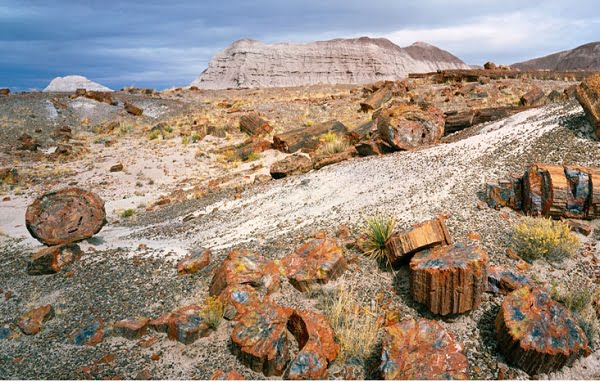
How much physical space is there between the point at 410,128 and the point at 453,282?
662cm

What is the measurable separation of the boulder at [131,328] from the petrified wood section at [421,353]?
114 inches

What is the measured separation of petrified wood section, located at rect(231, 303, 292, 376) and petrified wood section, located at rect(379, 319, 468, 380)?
1042 mm

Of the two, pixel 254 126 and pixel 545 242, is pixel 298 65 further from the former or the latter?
pixel 545 242

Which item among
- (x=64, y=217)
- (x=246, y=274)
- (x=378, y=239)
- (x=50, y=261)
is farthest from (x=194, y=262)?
(x=64, y=217)

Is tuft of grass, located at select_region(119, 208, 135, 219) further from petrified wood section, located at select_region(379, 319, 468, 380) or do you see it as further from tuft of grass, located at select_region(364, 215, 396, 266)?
petrified wood section, located at select_region(379, 319, 468, 380)

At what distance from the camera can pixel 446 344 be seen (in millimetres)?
4398

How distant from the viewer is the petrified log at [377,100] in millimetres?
21297

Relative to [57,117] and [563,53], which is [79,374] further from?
[563,53]

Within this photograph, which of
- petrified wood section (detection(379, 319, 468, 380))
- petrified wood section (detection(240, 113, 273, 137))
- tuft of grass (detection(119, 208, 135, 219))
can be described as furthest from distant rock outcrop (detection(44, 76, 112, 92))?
petrified wood section (detection(379, 319, 468, 380))

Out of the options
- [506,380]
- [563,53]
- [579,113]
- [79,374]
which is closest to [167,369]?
[79,374]

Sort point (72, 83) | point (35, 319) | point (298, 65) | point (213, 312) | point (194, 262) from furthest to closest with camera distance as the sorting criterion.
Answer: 1. point (298, 65)
2. point (72, 83)
3. point (194, 262)
4. point (35, 319)
5. point (213, 312)

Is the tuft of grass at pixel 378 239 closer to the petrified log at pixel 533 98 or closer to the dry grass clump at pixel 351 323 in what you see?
the dry grass clump at pixel 351 323

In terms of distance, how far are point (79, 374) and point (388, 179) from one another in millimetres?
6136

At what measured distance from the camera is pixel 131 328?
5266 mm
